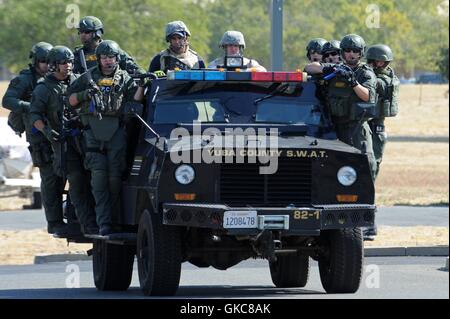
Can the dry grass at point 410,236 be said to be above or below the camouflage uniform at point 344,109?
below

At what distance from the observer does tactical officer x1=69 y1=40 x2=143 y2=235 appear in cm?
1421

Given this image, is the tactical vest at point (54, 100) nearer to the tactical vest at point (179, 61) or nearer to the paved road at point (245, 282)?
the tactical vest at point (179, 61)

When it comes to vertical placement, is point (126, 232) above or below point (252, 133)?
below

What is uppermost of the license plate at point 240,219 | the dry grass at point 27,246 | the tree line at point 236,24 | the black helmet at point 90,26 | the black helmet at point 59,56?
the tree line at point 236,24

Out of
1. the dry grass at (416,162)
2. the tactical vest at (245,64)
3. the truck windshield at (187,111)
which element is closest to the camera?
the truck windshield at (187,111)

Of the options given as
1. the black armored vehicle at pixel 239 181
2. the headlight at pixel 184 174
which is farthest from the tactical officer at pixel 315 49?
the headlight at pixel 184 174

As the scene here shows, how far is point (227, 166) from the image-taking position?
13078mm

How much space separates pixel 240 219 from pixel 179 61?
3.19 metres

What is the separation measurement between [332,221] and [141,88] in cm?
253

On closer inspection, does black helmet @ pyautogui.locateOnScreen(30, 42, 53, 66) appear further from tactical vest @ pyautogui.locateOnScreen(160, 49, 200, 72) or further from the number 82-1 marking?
the number 82-1 marking

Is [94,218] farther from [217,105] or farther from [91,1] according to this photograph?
[91,1]

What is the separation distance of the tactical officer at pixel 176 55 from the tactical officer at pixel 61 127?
96 centimetres

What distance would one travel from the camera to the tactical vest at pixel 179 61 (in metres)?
15.5
